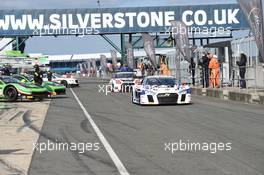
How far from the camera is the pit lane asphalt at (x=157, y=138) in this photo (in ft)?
26.3

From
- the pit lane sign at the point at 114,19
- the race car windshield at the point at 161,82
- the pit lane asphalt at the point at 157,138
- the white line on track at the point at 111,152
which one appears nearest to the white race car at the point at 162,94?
the race car windshield at the point at 161,82

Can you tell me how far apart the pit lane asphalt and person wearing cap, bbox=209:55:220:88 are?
8468mm

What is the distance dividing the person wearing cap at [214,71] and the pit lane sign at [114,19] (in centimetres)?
2103

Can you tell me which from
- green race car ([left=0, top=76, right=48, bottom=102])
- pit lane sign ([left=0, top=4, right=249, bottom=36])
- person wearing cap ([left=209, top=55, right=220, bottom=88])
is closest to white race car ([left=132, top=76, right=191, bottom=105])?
green race car ([left=0, top=76, right=48, bottom=102])

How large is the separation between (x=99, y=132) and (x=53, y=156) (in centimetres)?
330

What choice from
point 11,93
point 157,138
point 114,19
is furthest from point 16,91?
point 114,19

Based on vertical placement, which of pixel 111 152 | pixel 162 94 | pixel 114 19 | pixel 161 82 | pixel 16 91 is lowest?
pixel 111 152

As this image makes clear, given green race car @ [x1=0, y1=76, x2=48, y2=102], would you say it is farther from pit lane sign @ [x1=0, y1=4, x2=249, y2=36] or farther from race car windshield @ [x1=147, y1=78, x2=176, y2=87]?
pit lane sign @ [x1=0, y1=4, x2=249, y2=36]

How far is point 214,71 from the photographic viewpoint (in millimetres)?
27422

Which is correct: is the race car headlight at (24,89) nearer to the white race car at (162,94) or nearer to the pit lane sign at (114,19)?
the white race car at (162,94)

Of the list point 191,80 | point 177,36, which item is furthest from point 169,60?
point 177,36

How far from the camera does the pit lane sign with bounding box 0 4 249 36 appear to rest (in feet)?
158

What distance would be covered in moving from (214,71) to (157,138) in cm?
1664

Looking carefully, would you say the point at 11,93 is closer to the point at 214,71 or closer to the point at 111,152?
the point at 214,71
